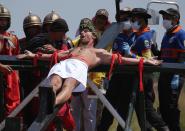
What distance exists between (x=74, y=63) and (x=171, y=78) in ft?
5.04

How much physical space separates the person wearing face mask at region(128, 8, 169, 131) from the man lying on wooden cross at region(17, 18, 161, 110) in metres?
0.70

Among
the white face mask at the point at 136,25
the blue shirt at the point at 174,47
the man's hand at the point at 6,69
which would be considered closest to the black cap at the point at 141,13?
the white face mask at the point at 136,25

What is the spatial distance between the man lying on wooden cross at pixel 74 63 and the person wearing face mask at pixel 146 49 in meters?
0.70

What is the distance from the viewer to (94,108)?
820 cm

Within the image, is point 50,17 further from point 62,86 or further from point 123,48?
point 62,86

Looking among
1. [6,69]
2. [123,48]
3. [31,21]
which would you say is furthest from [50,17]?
[6,69]

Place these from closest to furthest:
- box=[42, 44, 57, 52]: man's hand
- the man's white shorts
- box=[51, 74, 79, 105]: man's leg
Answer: box=[51, 74, 79, 105]: man's leg < the man's white shorts < box=[42, 44, 57, 52]: man's hand

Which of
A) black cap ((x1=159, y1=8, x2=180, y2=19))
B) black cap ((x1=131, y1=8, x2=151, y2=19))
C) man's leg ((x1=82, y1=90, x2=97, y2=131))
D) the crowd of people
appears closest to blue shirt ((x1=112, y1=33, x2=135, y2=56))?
the crowd of people

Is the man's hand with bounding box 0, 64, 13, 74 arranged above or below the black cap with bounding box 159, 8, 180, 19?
below

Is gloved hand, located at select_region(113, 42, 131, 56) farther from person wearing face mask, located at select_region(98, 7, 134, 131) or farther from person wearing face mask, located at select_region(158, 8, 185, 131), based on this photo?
person wearing face mask, located at select_region(158, 8, 185, 131)

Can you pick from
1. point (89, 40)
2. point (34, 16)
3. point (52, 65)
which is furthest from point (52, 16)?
point (52, 65)

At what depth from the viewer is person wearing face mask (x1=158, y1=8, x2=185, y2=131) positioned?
308 inches

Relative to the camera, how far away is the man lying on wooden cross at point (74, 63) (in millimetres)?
6750

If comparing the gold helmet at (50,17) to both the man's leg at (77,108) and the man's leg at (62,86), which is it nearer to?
the man's leg at (77,108)
